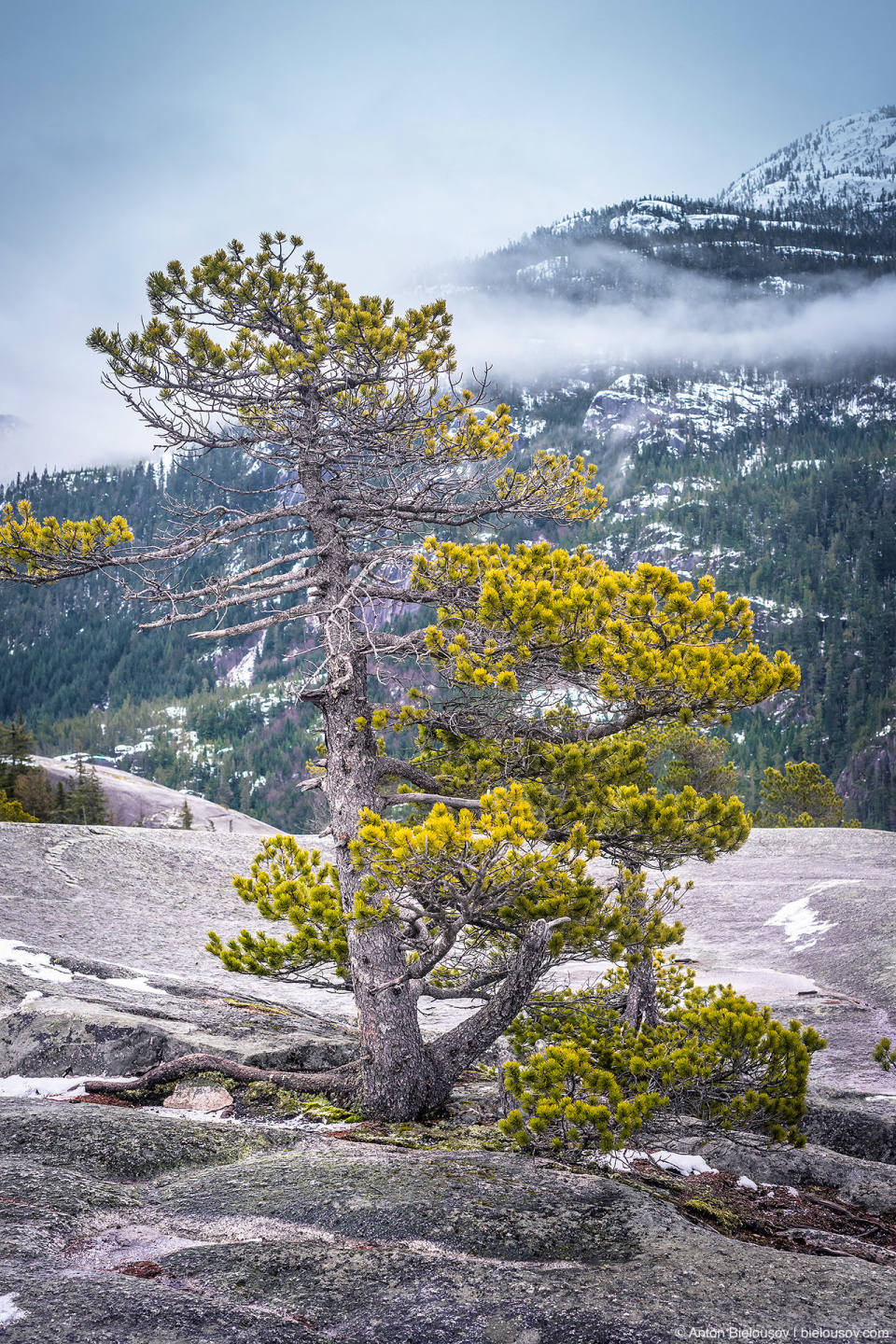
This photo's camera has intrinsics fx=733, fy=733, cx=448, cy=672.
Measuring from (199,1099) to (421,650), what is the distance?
4.97m

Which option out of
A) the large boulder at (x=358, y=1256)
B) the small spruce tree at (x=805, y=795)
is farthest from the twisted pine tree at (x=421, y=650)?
the small spruce tree at (x=805, y=795)

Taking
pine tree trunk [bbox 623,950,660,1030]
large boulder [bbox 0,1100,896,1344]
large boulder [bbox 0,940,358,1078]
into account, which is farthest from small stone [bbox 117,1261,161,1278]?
pine tree trunk [bbox 623,950,660,1030]

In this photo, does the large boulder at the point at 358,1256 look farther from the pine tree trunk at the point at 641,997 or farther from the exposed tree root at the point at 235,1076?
the pine tree trunk at the point at 641,997

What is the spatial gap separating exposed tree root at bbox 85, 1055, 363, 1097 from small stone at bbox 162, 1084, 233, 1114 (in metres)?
0.21

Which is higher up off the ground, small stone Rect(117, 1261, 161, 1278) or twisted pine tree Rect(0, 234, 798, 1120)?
twisted pine tree Rect(0, 234, 798, 1120)

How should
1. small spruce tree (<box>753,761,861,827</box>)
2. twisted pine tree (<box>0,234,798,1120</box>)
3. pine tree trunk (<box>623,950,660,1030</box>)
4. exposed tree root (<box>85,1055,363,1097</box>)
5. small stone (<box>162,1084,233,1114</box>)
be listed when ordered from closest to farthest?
twisted pine tree (<box>0,234,798,1120</box>) → small stone (<box>162,1084,233,1114</box>) → exposed tree root (<box>85,1055,363,1097</box>) → pine tree trunk (<box>623,950,660,1030</box>) → small spruce tree (<box>753,761,861,827</box>)

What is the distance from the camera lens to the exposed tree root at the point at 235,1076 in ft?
24.0

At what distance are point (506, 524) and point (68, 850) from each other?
741 inches

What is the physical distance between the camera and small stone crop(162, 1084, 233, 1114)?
23.5 ft

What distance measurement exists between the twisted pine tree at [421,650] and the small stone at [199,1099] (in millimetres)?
394

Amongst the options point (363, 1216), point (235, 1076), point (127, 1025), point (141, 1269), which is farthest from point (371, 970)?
point (141, 1269)

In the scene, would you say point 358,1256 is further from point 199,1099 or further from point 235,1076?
point 235,1076

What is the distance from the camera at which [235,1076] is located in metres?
7.71

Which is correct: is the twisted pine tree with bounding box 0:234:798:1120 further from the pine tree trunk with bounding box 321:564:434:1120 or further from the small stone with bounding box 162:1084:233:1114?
the small stone with bounding box 162:1084:233:1114
